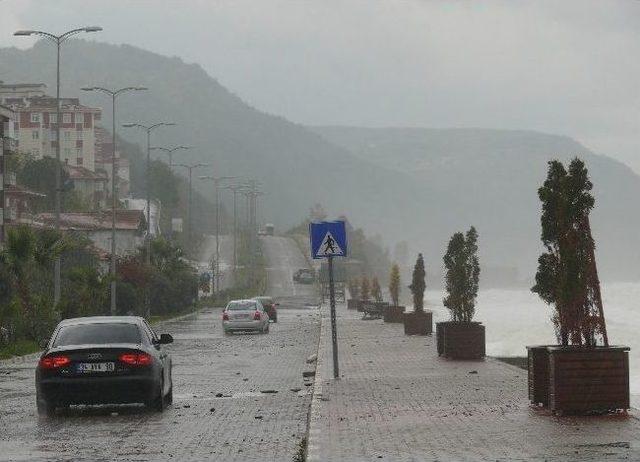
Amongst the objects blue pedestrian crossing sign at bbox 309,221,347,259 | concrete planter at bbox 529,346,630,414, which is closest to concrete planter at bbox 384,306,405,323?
blue pedestrian crossing sign at bbox 309,221,347,259

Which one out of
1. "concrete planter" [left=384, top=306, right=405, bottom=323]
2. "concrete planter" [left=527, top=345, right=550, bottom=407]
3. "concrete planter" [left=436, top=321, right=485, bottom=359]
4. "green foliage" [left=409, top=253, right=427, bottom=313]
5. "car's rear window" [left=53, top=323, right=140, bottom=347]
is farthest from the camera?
"concrete planter" [left=384, top=306, right=405, bottom=323]

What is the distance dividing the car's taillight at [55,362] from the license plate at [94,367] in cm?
16

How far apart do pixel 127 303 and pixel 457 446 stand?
6392 cm

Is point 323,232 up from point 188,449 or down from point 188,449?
up

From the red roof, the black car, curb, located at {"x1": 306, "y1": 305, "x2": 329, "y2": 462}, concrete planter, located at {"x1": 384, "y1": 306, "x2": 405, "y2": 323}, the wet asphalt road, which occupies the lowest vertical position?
the wet asphalt road

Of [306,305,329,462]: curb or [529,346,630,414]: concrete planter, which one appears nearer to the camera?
[306,305,329,462]: curb

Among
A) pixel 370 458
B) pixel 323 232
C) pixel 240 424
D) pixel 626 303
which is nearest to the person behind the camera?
pixel 370 458

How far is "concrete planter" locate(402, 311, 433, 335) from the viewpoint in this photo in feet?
157

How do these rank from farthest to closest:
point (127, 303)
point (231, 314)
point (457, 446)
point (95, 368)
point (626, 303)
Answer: point (626, 303) < point (127, 303) < point (231, 314) < point (95, 368) < point (457, 446)

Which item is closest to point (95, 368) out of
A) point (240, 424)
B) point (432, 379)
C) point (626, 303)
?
point (240, 424)

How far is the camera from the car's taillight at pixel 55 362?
20.2m

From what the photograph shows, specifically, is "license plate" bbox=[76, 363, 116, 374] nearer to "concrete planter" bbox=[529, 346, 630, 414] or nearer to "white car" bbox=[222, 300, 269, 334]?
"concrete planter" bbox=[529, 346, 630, 414]

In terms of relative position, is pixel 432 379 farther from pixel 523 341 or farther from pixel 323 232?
pixel 523 341

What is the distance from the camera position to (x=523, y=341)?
7944cm
